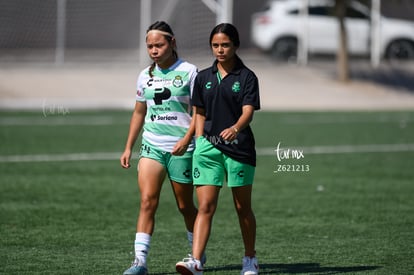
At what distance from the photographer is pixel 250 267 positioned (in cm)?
747

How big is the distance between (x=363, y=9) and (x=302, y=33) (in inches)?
112

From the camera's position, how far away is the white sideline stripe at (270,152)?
629 inches

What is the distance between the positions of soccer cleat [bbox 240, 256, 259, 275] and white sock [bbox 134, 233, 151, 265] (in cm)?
78

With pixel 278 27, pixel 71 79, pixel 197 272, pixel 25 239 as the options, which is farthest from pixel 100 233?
pixel 278 27

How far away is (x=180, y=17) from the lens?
31.5m

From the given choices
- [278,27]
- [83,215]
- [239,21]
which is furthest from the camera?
[239,21]

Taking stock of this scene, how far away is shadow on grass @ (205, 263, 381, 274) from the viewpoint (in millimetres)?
7844

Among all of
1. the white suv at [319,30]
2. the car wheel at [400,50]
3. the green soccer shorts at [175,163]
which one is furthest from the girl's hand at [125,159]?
the car wheel at [400,50]

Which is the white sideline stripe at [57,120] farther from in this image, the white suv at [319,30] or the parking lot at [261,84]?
the white suv at [319,30]

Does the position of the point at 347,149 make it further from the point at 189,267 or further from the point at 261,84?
the point at 261,84

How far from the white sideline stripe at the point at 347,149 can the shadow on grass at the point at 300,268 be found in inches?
368

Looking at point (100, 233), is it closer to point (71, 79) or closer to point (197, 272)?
point (197, 272)

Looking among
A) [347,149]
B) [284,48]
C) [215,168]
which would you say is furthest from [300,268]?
[284,48]

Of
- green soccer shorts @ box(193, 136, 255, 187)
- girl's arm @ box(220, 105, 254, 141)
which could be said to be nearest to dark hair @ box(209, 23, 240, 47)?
girl's arm @ box(220, 105, 254, 141)
